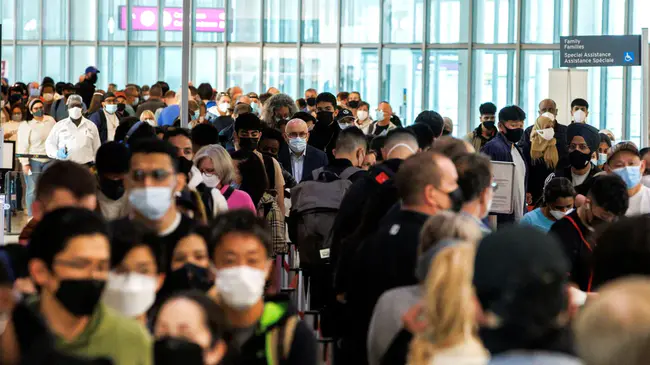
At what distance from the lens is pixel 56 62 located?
107 feet

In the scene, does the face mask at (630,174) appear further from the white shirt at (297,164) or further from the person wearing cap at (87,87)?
the person wearing cap at (87,87)

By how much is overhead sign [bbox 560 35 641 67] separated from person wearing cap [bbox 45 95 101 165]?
626 cm

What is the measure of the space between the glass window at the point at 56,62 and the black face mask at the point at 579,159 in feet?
73.2

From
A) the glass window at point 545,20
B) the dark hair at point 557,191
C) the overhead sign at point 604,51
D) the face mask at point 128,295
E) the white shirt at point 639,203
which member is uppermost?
the glass window at point 545,20

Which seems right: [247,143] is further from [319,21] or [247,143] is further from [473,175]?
[319,21]

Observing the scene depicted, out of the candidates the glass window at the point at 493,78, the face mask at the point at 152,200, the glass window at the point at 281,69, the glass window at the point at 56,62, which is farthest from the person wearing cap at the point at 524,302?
the glass window at the point at 56,62

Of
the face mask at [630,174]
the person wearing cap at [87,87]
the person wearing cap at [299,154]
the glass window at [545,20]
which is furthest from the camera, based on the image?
the glass window at [545,20]

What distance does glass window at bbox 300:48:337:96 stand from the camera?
1174 inches

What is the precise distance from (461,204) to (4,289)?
275 centimetres

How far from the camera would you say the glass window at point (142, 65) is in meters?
31.8

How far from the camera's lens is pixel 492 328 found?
3283mm

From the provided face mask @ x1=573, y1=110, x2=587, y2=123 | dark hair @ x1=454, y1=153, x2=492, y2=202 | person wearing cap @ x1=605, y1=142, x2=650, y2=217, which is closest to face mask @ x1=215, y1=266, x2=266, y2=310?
dark hair @ x1=454, y1=153, x2=492, y2=202

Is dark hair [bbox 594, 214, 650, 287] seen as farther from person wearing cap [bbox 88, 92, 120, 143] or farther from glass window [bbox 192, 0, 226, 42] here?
glass window [bbox 192, 0, 226, 42]

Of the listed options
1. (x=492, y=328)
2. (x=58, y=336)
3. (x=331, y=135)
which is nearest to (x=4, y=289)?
(x=58, y=336)
